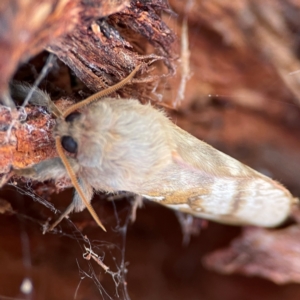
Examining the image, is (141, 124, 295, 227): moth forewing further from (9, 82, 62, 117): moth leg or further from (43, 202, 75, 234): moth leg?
(9, 82, 62, 117): moth leg

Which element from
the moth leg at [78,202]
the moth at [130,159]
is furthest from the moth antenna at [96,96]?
the moth leg at [78,202]

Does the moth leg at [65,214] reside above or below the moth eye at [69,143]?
below

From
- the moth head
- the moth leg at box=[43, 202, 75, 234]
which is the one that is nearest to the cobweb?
the moth leg at box=[43, 202, 75, 234]

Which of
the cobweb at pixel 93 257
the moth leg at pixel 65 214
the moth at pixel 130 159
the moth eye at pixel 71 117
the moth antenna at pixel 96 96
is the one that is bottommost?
the cobweb at pixel 93 257

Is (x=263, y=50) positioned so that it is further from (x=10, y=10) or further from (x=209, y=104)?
(x=10, y=10)

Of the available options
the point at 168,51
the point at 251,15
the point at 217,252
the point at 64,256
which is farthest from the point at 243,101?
the point at 64,256

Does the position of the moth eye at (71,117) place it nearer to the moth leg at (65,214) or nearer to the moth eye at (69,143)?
the moth eye at (69,143)
